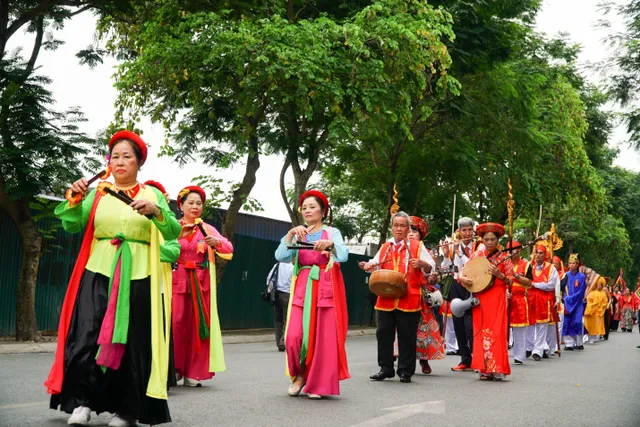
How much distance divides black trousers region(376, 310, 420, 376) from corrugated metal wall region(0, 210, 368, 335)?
6.65 m

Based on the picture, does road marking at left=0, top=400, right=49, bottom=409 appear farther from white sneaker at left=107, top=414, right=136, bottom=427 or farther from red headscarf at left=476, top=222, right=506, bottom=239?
red headscarf at left=476, top=222, right=506, bottom=239

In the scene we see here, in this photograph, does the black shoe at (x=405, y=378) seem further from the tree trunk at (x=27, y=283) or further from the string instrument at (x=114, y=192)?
the tree trunk at (x=27, y=283)

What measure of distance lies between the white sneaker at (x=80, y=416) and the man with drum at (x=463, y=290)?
7.10m

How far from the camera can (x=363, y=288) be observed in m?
30.4

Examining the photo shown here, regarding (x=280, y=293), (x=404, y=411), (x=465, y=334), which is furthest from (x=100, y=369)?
(x=280, y=293)

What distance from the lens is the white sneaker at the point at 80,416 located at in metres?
5.80

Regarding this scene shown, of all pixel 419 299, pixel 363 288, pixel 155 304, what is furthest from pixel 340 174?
pixel 155 304

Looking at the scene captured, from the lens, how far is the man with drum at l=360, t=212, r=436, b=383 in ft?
33.8

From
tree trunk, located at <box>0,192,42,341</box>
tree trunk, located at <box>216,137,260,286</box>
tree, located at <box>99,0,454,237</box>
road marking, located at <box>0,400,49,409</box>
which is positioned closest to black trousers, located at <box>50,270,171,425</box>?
road marking, located at <box>0,400,49,409</box>

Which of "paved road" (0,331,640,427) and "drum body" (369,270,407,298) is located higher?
"drum body" (369,270,407,298)

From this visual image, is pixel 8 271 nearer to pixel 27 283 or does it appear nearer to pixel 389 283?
pixel 27 283

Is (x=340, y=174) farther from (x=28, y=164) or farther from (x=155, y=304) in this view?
(x=155, y=304)

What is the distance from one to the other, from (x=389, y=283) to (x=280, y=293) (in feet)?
19.0

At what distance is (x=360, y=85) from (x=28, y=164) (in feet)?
21.3
